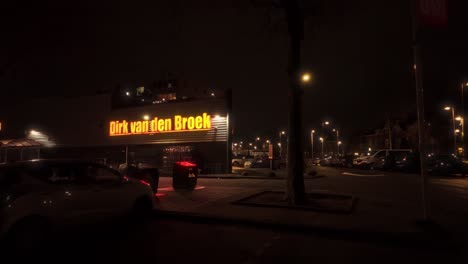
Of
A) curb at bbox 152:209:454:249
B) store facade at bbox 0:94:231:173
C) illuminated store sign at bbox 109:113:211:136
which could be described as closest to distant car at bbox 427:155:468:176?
store facade at bbox 0:94:231:173

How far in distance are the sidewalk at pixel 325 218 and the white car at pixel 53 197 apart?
2.19m

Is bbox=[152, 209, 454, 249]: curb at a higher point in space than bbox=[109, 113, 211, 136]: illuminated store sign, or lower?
lower

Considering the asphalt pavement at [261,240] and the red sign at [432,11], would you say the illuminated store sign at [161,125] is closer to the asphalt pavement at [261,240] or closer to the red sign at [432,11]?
the asphalt pavement at [261,240]

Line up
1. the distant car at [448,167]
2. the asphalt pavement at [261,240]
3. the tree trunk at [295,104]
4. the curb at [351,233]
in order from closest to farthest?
the asphalt pavement at [261,240]
the curb at [351,233]
the tree trunk at [295,104]
the distant car at [448,167]

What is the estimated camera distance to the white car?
5.38m

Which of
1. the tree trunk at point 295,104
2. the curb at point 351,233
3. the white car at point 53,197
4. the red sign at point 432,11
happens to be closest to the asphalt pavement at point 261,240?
the curb at point 351,233

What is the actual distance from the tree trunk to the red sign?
377cm

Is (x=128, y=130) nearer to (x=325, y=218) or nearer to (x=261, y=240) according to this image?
(x=325, y=218)

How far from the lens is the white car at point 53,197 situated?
538cm

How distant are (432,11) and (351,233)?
5535 mm

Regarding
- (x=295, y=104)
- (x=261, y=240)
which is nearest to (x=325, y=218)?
(x=261, y=240)

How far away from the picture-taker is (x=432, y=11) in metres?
7.62

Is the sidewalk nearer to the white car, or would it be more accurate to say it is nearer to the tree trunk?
the tree trunk

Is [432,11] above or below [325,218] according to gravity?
above
